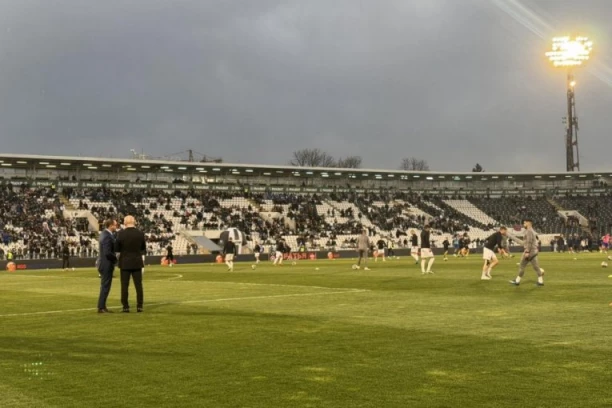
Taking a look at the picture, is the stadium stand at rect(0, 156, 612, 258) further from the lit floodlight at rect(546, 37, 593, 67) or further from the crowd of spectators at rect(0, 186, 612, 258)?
the lit floodlight at rect(546, 37, 593, 67)

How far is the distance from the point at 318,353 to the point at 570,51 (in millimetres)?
99548

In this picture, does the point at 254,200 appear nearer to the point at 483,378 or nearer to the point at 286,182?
the point at 286,182

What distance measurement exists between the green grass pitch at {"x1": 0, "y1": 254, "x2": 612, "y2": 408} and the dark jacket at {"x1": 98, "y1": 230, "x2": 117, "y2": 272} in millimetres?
1213

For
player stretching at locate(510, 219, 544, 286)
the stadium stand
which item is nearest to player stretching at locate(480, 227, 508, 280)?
player stretching at locate(510, 219, 544, 286)

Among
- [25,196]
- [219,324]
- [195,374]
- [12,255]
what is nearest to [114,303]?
[219,324]

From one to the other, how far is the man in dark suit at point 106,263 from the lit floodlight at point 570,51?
94241 millimetres

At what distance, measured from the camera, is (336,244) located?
82.1m

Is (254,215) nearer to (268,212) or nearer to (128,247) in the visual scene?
(268,212)

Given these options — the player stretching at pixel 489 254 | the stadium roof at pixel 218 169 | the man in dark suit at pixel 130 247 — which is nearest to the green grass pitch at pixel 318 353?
the man in dark suit at pixel 130 247

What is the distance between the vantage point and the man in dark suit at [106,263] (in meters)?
17.6

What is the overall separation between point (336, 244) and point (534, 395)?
74.5m

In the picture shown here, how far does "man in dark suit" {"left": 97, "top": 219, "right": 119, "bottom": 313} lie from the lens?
17625 millimetres

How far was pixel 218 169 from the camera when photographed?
93.3 metres

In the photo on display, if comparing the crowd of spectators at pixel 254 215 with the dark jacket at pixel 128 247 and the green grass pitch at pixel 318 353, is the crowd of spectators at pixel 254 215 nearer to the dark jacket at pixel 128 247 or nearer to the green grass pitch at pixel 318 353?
the dark jacket at pixel 128 247
